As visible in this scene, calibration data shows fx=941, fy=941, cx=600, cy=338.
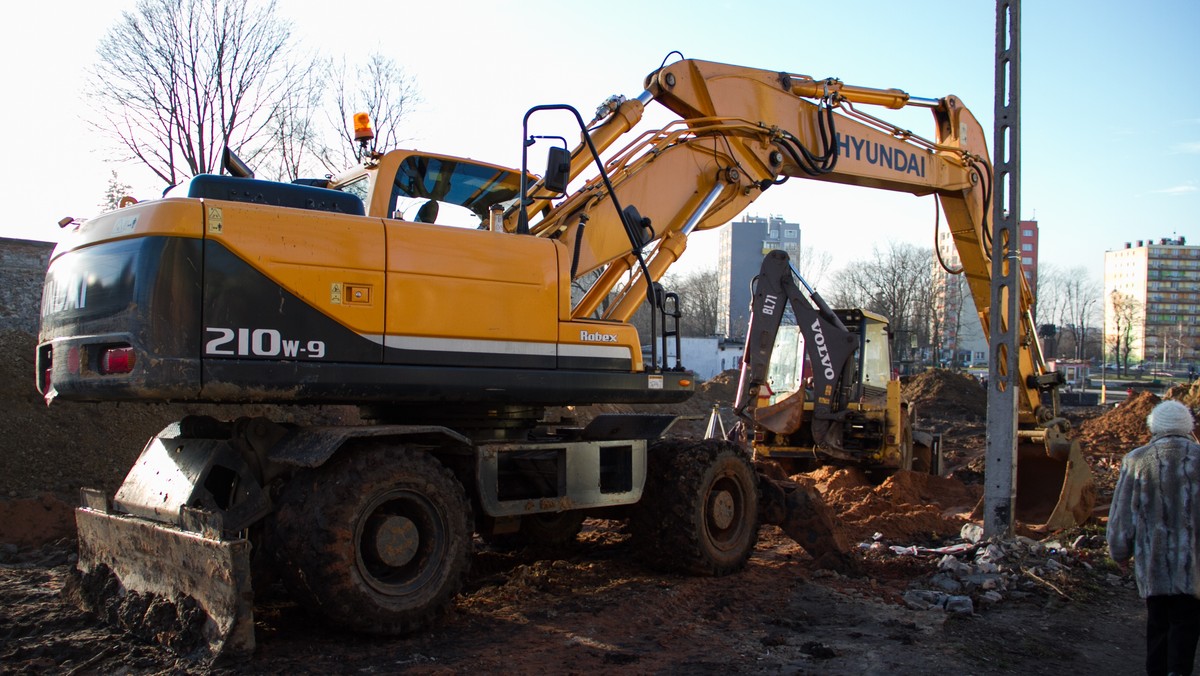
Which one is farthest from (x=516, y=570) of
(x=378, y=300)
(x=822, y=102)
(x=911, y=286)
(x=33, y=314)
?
(x=911, y=286)

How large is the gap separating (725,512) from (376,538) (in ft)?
A: 10.4

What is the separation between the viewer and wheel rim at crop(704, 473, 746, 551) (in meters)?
7.56

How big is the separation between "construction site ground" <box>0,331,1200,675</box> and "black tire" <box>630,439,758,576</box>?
21cm

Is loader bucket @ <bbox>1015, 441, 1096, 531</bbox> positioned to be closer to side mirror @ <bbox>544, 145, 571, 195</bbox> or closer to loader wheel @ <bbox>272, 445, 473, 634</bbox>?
side mirror @ <bbox>544, 145, 571, 195</bbox>

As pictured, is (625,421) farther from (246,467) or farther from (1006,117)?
(1006,117)

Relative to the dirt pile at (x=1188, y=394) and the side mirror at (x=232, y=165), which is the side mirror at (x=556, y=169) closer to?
the side mirror at (x=232, y=165)

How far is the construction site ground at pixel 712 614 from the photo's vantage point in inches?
208

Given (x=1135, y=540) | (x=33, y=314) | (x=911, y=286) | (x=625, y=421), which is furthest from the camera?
Answer: (x=911, y=286)

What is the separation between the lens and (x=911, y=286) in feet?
169

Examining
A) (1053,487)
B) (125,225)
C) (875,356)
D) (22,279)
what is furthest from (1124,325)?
(125,225)

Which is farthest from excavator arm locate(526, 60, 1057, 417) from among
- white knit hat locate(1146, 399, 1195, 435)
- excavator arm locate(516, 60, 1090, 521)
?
white knit hat locate(1146, 399, 1195, 435)

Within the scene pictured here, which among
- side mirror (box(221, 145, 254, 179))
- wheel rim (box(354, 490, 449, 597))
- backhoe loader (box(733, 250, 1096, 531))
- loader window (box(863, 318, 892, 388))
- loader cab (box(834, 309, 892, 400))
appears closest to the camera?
wheel rim (box(354, 490, 449, 597))

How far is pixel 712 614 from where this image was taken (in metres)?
6.41

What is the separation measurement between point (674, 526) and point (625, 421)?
1.03 meters
